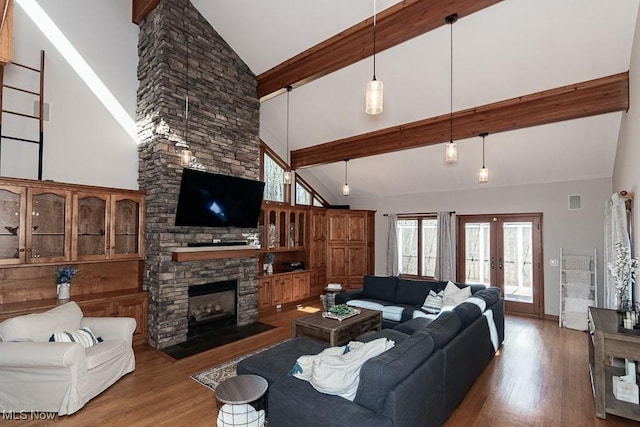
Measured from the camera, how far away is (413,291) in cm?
568

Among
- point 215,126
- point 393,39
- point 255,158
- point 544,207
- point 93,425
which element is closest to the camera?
point 93,425

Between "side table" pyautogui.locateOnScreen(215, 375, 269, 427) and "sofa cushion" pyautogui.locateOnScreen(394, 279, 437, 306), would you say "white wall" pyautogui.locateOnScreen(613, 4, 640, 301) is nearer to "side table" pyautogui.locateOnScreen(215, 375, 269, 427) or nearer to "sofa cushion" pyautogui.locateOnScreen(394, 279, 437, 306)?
"sofa cushion" pyautogui.locateOnScreen(394, 279, 437, 306)

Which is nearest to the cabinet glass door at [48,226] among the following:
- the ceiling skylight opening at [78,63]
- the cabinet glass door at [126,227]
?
the cabinet glass door at [126,227]

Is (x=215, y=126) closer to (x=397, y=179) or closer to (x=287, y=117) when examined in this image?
(x=287, y=117)

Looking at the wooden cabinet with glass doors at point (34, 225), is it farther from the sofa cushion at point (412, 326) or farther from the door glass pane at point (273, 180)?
the sofa cushion at point (412, 326)

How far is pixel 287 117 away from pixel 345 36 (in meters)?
2.69

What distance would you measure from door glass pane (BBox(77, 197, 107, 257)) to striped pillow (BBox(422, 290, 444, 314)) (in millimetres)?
4788

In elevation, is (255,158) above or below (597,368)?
above

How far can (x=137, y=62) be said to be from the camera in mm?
5059

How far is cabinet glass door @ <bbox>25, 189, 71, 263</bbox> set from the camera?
3.79m

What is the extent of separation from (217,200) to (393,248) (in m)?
5.03

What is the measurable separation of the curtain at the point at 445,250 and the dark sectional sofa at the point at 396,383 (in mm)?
4086

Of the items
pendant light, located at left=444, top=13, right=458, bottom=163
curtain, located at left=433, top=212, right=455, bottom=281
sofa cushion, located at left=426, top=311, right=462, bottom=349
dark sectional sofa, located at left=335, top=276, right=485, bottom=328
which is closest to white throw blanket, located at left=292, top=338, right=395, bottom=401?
sofa cushion, located at left=426, top=311, right=462, bottom=349

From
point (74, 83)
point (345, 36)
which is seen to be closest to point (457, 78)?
point (345, 36)
